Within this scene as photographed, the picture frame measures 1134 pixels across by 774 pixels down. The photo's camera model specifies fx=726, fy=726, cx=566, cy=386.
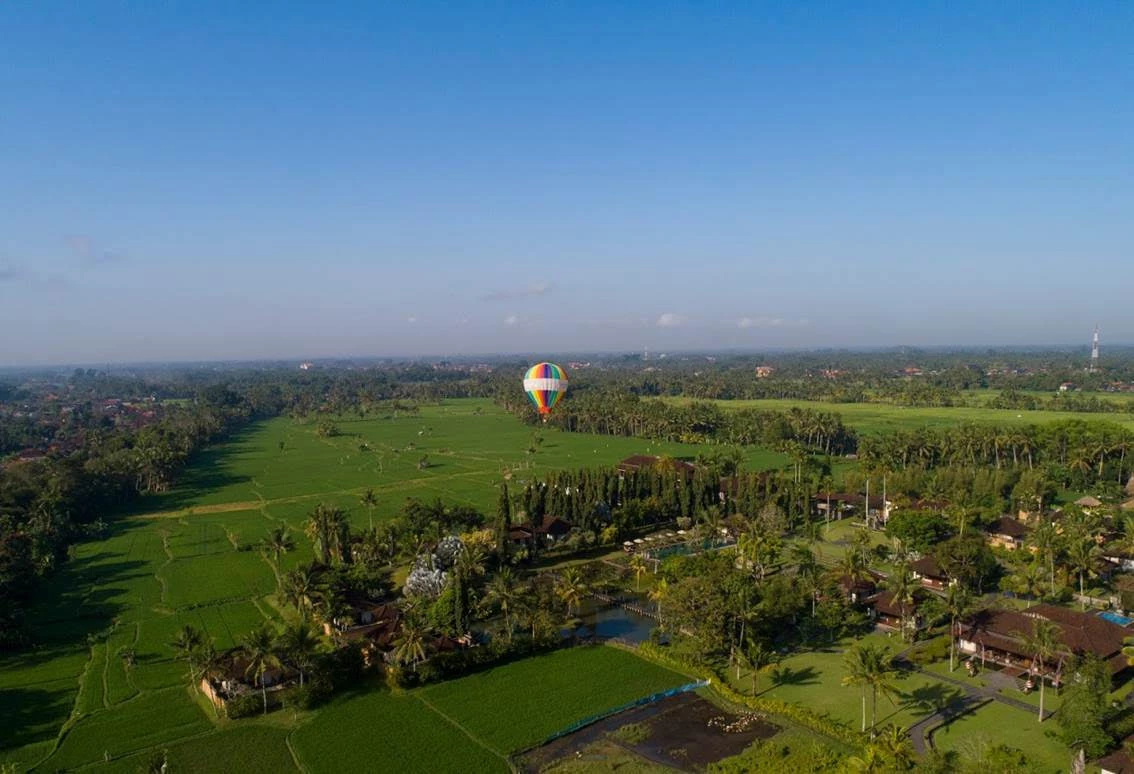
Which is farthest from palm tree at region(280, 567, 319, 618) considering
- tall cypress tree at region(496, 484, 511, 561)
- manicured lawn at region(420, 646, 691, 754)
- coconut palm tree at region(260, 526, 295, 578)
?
tall cypress tree at region(496, 484, 511, 561)

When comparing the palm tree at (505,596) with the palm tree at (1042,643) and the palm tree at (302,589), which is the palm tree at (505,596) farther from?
the palm tree at (1042,643)

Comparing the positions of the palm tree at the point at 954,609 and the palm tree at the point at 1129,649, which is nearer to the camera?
the palm tree at the point at 1129,649

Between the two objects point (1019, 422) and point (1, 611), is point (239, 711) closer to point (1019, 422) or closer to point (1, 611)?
point (1, 611)

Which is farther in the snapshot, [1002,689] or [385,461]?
[385,461]

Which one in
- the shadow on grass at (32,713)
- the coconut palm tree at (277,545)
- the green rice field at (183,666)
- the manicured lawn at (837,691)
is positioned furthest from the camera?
the coconut palm tree at (277,545)

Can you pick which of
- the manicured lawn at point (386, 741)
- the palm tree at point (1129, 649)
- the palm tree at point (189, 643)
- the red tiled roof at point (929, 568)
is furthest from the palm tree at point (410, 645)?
the red tiled roof at point (929, 568)

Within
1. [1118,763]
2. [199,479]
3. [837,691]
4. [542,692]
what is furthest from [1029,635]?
[199,479]

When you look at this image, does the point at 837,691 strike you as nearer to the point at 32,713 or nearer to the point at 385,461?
the point at 32,713
